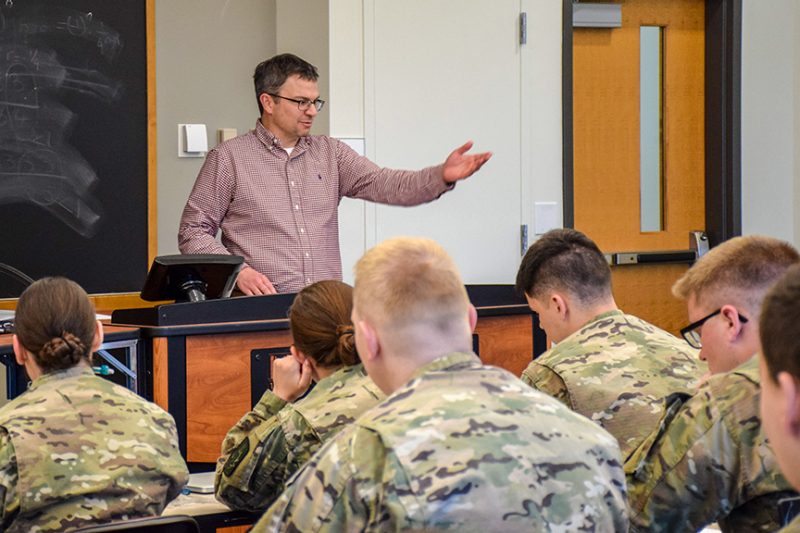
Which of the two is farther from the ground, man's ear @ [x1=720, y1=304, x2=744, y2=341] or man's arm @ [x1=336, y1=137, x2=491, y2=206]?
man's arm @ [x1=336, y1=137, x2=491, y2=206]

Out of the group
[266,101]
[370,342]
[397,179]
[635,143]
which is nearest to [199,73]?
[266,101]

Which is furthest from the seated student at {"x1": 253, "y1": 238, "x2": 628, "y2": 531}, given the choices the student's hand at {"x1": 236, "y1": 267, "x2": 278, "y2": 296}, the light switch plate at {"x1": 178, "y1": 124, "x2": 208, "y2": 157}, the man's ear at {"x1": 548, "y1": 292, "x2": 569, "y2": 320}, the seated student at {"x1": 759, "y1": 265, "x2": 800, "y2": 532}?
the light switch plate at {"x1": 178, "y1": 124, "x2": 208, "y2": 157}

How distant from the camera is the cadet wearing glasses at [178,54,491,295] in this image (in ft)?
14.3

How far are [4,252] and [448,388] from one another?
366 centimetres

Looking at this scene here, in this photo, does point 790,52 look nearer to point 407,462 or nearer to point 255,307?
point 255,307

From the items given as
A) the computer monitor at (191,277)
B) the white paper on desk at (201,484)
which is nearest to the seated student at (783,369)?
the white paper on desk at (201,484)

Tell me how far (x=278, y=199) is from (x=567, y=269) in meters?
1.86

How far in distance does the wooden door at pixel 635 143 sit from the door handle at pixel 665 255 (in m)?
0.04

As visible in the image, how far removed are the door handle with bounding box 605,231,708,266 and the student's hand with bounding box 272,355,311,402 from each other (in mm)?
3766

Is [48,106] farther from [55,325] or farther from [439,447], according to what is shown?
[439,447]

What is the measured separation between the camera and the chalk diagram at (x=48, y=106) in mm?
4742

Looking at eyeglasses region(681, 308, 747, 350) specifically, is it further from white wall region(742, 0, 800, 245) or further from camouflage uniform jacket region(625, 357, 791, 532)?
white wall region(742, 0, 800, 245)

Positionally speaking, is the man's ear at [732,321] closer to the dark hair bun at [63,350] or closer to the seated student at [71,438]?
the seated student at [71,438]

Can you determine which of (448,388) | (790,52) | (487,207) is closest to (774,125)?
(790,52)
